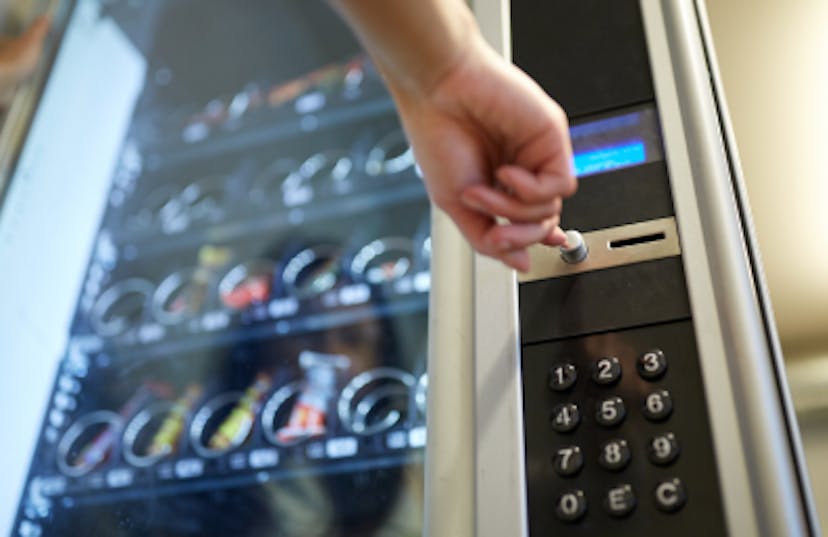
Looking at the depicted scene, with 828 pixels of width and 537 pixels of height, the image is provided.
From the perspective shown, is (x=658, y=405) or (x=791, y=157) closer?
(x=658, y=405)

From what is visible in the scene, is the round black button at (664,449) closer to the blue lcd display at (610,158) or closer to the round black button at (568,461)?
the round black button at (568,461)

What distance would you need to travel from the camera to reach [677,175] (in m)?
0.77

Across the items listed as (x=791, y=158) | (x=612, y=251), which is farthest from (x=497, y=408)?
(x=791, y=158)

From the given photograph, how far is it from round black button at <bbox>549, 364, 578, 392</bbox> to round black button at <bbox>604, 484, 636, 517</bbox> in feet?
0.30

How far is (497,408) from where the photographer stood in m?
0.72

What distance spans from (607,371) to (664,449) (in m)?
0.08

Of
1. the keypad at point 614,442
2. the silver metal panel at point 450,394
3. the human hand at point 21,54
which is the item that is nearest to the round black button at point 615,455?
the keypad at point 614,442

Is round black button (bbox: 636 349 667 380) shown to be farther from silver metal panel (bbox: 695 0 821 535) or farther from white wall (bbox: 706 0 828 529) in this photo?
white wall (bbox: 706 0 828 529)

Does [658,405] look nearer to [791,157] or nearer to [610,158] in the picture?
[610,158]

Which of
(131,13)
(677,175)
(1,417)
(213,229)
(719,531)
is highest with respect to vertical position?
(131,13)

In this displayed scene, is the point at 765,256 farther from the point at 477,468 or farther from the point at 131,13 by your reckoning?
the point at 131,13

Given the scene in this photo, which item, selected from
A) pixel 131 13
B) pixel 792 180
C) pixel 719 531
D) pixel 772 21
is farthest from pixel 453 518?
pixel 131 13

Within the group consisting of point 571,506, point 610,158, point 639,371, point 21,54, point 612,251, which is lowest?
point 571,506

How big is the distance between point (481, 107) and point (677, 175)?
214 mm
